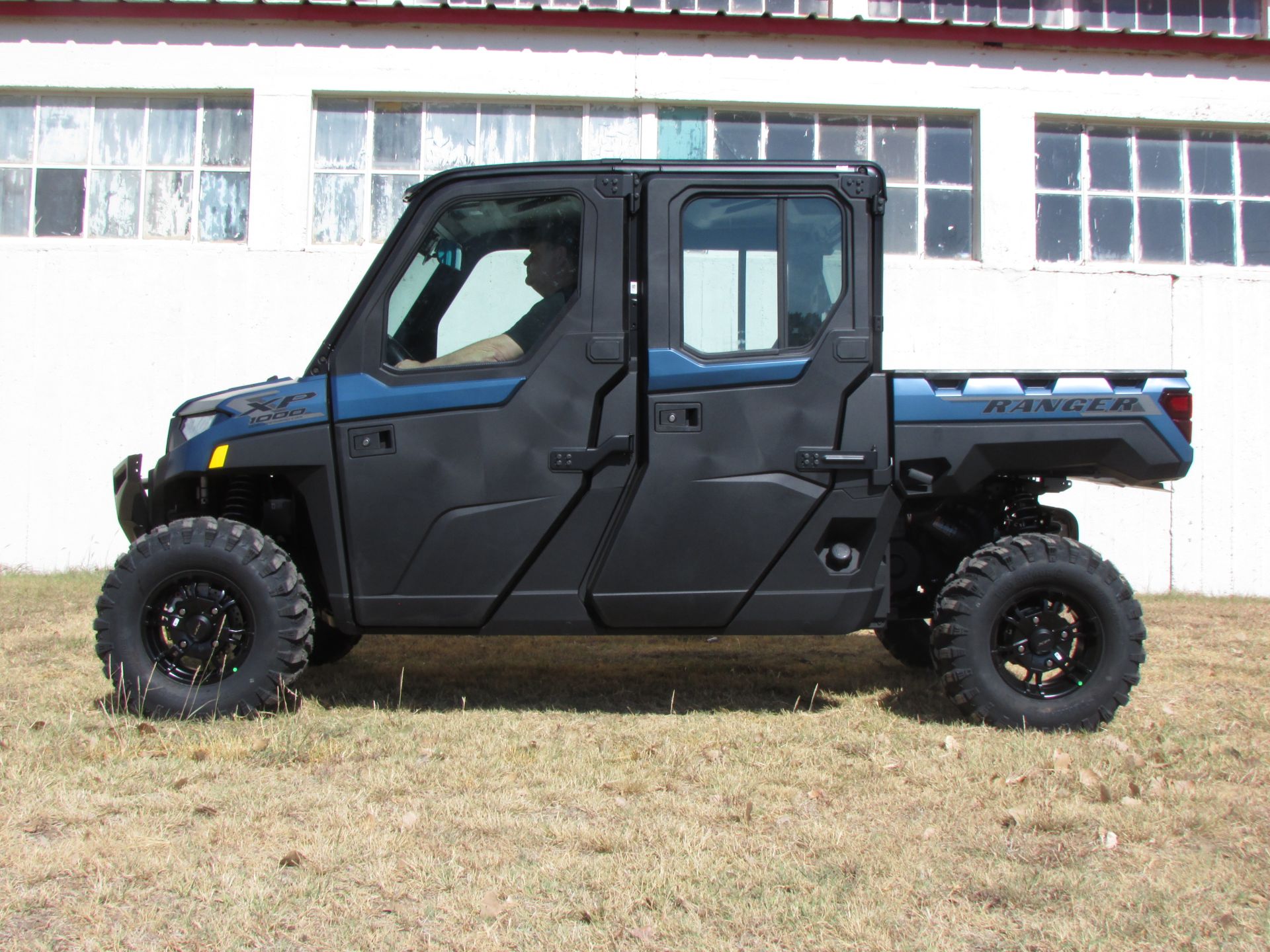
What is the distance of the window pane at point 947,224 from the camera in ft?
32.1

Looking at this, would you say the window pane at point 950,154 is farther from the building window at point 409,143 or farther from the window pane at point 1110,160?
the building window at point 409,143

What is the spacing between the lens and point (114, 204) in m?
9.81

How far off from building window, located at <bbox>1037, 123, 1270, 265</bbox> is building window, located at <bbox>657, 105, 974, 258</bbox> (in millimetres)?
731

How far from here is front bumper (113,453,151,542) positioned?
4734 mm

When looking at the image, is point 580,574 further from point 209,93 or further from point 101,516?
point 209,93

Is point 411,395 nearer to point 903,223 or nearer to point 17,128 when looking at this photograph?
point 903,223

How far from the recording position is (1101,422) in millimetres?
4539

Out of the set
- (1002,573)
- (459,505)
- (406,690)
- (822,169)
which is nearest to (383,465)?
(459,505)

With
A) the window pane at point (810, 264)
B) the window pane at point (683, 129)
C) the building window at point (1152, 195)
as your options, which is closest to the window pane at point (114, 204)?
the window pane at point (683, 129)

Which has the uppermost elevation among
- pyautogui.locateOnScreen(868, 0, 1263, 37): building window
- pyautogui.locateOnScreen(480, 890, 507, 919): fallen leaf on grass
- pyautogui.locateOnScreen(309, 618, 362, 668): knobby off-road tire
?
pyautogui.locateOnScreen(868, 0, 1263, 37): building window

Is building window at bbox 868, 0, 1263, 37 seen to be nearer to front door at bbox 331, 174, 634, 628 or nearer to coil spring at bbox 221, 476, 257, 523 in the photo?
front door at bbox 331, 174, 634, 628

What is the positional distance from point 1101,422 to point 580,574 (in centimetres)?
227

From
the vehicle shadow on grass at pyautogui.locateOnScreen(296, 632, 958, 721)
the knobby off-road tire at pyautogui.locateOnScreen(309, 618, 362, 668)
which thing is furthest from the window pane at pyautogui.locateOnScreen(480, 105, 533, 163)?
the knobby off-road tire at pyautogui.locateOnScreen(309, 618, 362, 668)

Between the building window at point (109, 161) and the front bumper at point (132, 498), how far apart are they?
568cm
